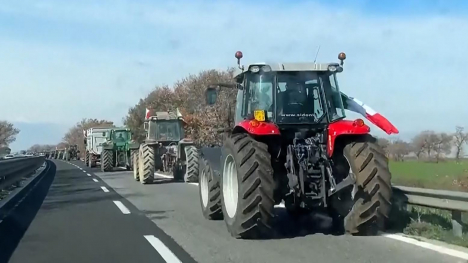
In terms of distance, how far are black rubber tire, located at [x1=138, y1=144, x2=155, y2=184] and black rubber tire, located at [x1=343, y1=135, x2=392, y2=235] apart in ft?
44.5

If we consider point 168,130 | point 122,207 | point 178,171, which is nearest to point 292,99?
point 122,207

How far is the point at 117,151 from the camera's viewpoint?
3388 centimetres

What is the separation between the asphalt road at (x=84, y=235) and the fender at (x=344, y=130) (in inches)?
99.4

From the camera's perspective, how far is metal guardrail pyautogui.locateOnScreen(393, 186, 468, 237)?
789cm

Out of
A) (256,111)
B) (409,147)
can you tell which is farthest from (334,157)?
(409,147)

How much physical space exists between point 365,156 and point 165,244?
301 cm

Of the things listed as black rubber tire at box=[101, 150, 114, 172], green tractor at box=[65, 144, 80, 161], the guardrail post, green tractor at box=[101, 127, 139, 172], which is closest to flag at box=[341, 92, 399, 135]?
the guardrail post

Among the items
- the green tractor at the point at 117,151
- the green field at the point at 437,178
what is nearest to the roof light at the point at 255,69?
the green field at the point at 437,178

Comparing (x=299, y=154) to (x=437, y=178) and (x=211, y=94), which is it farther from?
(x=437, y=178)

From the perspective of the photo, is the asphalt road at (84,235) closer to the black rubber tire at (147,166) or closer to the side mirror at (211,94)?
the side mirror at (211,94)

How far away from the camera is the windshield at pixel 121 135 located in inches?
1391

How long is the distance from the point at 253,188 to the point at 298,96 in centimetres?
182

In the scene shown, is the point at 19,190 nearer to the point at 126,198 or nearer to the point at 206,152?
the point at 126,198

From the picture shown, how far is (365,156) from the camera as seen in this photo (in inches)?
329
